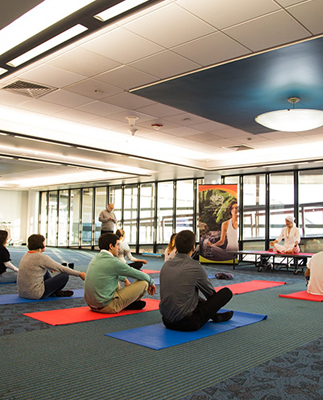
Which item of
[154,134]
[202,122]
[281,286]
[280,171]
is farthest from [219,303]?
[280,171]

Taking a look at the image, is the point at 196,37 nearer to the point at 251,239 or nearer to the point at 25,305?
the point at 25,305

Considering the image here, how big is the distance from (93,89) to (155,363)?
4623mm

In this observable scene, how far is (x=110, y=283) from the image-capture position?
198 inches

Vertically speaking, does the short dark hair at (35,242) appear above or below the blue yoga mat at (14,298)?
above

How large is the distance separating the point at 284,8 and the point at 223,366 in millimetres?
3354

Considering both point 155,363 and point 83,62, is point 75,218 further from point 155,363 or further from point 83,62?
point 155,363

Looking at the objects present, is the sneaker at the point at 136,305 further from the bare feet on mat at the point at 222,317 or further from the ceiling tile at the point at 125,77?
the ceiling tile at the point at 125,77

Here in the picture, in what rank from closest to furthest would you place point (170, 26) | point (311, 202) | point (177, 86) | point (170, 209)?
point (170, 26) → point (177, 86) → point (311, 202) → point (170, 209)

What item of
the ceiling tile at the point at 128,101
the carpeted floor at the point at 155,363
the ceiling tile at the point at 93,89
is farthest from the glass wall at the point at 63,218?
the carpeted floor at the point at 155,363

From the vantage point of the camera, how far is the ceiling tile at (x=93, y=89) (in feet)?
21.1

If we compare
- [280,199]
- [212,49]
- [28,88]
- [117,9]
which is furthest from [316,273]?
[280,199]

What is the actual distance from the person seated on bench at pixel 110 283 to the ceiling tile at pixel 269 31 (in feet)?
8.99

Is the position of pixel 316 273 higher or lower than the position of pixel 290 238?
lower

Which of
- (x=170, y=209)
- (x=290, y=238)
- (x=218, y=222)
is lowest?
(x=290, y=238)
